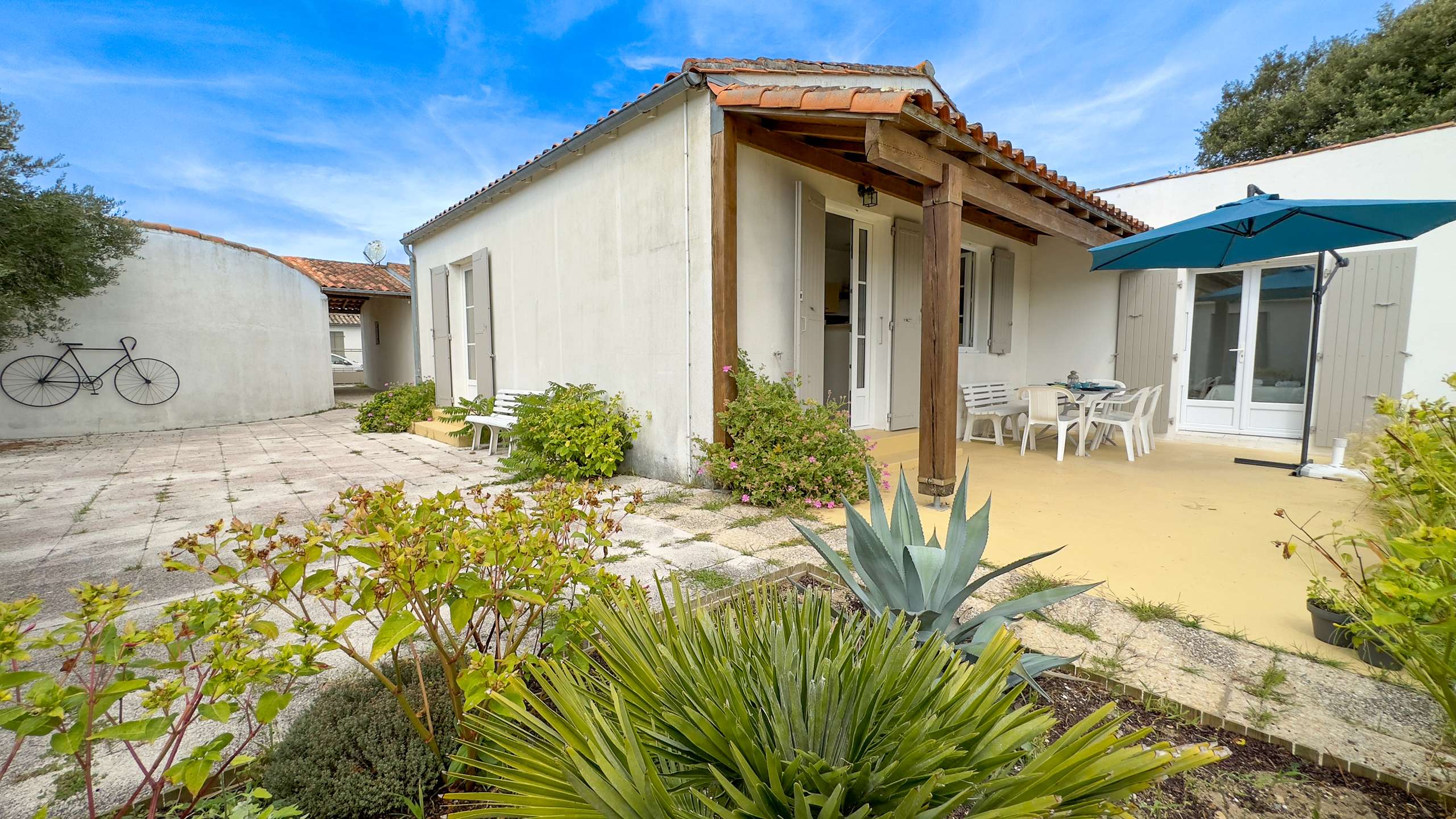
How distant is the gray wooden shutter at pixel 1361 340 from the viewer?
5273mm

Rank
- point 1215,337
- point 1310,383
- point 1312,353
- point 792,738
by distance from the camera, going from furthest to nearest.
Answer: point 1215,337, point 1310,383, point 1312,353, point 792,738

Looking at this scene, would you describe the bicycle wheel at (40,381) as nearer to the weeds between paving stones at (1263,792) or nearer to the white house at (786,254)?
the white house at (786,254)

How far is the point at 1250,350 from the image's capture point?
624 cm

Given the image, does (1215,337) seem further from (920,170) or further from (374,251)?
(374,251)

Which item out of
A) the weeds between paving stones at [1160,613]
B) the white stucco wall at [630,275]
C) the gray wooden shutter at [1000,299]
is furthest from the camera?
the gray wooden shutter at [1000,299]

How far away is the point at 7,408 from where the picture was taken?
7652 mm

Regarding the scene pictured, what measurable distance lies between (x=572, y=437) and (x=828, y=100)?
3.09 meters

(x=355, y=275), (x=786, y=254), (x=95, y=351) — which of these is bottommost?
(x=95, y=351)

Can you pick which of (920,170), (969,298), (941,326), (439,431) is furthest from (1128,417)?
(439,431)

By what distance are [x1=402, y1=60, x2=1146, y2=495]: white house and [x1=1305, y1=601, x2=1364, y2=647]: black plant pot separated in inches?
74.4

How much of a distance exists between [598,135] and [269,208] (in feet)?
99.8

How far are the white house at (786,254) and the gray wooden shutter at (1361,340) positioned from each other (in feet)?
6.11

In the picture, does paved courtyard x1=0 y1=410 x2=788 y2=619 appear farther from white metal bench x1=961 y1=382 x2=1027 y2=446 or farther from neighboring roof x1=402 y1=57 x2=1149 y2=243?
white metal bench x1=961 y1=382 x2=1027 y2=446

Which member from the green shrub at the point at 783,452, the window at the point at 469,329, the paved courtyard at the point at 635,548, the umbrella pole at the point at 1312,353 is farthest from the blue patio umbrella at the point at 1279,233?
the window at the point at 469,329
